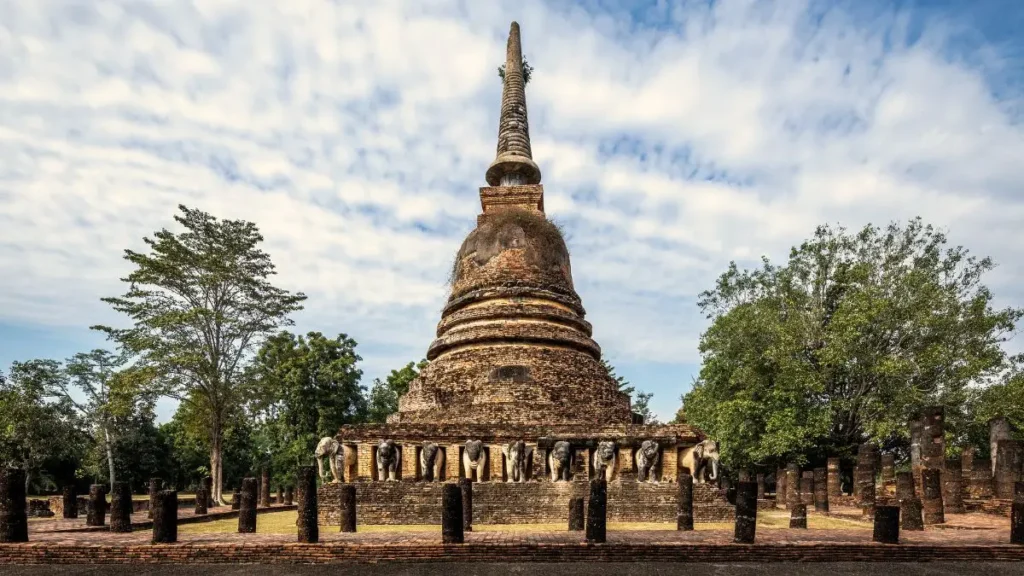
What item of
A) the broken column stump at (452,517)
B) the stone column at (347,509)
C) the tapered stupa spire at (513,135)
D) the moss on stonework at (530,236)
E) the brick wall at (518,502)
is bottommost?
the brick wall at (518,502)

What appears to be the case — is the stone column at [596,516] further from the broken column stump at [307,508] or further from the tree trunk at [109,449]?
the tree trunk at [109,449]

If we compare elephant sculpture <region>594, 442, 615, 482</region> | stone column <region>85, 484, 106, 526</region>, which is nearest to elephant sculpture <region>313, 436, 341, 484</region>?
stone column <region>85, 484, 106, 526</region>

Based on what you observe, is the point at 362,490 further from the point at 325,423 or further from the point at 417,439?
the point at 325,423

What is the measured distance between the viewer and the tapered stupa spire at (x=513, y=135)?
20.2m

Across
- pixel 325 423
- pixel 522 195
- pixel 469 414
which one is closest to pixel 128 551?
pixel 469 414

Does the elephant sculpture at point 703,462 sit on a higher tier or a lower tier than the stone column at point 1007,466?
higher

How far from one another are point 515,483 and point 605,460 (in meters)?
1.81

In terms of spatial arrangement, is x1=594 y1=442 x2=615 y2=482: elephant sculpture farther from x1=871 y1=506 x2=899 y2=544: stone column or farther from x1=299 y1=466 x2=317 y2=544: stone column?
x1=299 y1=466 x2=317 y2=544: stone column

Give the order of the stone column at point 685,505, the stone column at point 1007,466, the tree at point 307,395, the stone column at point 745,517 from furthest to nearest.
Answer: the tree at point 307,395, the stone column at point 1007,466, the stone column at point 685,505, the stone column at point 745,517

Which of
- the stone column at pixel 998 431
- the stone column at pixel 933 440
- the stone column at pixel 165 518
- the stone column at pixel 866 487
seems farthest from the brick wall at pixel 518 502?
the stone column at pixel 998 431

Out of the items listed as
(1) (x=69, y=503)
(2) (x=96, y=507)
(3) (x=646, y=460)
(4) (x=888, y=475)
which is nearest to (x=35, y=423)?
(1) (x=69, y=503)

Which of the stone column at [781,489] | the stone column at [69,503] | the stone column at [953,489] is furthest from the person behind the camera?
the stone column at [781,489]

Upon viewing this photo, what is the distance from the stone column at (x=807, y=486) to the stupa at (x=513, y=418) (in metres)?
7.00

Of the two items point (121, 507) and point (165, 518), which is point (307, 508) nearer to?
point (165, 518)
